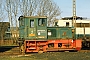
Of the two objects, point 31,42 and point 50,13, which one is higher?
point 50,13

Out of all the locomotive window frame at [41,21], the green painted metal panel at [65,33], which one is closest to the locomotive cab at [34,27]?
the locomotive window frame at [41,21]

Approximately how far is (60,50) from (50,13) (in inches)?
1163

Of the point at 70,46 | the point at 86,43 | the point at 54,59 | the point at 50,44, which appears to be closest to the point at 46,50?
the point at 50,44

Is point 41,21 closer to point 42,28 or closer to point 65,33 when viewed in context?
point 42,28

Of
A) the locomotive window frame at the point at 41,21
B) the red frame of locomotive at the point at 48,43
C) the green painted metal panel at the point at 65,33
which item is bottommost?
the red frame of locomotive at the point at 48,43

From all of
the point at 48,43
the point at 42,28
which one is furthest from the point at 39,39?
the point at 42,28

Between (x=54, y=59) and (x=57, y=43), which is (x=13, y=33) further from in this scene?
(x=54, y=59)

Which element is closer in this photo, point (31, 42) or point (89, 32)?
point (31, 42)

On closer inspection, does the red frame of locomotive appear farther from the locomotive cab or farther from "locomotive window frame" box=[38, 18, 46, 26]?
"locomotive window frame" box=[38, 18, 46, 26]

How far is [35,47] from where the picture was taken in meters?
21.3

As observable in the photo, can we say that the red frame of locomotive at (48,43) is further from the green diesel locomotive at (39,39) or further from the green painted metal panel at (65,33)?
the green painted metal panel at (65,33)

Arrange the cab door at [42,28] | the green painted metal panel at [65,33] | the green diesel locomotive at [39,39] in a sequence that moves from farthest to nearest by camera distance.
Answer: the green painted metal panel at [65,33] → the cab door at [42,28] → the green diesel locomotive at [39,39]

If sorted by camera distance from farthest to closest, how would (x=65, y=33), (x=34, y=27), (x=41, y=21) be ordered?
(x=65, y=33)
(x=41, y=21)
(x=34, y=27)

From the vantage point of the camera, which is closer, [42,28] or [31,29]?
[31,29]
